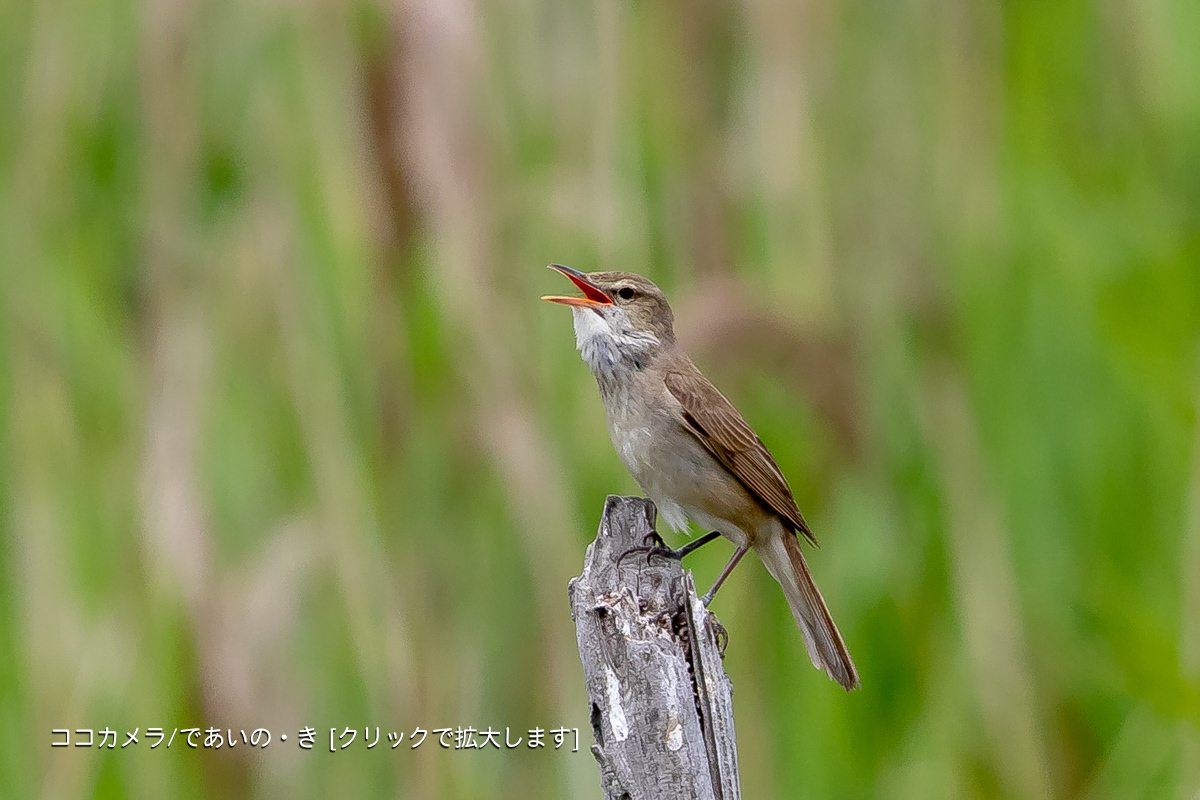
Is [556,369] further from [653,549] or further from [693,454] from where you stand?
[653,549]

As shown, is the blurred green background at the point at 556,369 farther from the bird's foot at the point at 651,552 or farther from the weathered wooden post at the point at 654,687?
the weathered wooden post at the point at 654,687

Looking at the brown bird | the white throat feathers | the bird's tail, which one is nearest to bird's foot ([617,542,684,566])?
the brown bird

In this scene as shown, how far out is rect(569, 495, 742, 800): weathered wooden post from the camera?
2488 mm

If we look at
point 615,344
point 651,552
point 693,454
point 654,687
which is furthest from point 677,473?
point 654,687

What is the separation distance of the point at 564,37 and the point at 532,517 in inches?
58.6

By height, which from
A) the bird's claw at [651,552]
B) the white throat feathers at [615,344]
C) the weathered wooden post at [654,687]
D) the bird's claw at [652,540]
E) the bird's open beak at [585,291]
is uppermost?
the bird's open beak at [585,291]

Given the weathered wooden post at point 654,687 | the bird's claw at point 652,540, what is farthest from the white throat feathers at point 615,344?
the weathered wooden post at point 654,687

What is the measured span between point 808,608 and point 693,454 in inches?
19.9

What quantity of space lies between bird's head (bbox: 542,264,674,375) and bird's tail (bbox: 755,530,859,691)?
621mm

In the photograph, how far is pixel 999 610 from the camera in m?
4.26

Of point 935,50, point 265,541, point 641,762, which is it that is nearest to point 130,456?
point 265,541

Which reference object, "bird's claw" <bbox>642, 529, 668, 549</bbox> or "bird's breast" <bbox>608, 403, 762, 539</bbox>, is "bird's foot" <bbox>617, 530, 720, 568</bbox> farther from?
"bird's breast" <bbox>608, 403, 762, 539</bbox>

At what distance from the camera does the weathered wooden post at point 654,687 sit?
249 centimetres

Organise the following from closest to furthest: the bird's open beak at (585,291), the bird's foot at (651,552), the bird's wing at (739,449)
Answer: the bird's foot at (651,552)
the bird's wing at (739,449)
the bird's open beak at (585,291)
